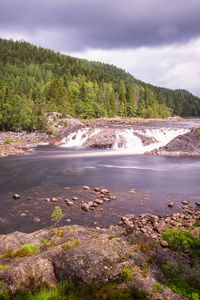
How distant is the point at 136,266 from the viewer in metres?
10.8

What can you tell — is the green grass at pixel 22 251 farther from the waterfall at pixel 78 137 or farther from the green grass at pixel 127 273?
the waterfall at pixel 78 137

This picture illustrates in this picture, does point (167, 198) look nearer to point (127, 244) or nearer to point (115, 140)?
point (127, 244)

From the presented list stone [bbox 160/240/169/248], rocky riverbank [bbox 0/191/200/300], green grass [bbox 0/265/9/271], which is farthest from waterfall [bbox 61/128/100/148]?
green grass [bbox 0/265/9/271]

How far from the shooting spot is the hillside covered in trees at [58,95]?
252 ft

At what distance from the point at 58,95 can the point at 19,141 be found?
157ft

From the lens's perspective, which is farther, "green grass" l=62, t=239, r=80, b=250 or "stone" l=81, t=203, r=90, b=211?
"stone" l=81, t=203, r=90, b=211

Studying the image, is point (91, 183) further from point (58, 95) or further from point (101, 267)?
point (58, 95)

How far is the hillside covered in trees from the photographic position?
76875mm

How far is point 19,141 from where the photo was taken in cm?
6575

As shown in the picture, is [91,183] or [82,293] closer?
[82,293]

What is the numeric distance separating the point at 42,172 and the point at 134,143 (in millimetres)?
29233

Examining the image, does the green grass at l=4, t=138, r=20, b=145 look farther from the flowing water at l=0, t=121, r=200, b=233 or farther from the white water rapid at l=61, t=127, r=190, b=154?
the flowing water at l=0, t=121, r=200, b=233

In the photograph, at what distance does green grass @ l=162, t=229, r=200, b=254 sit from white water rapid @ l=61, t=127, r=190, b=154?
39.0 metres

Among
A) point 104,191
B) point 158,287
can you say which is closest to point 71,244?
point 158,287
